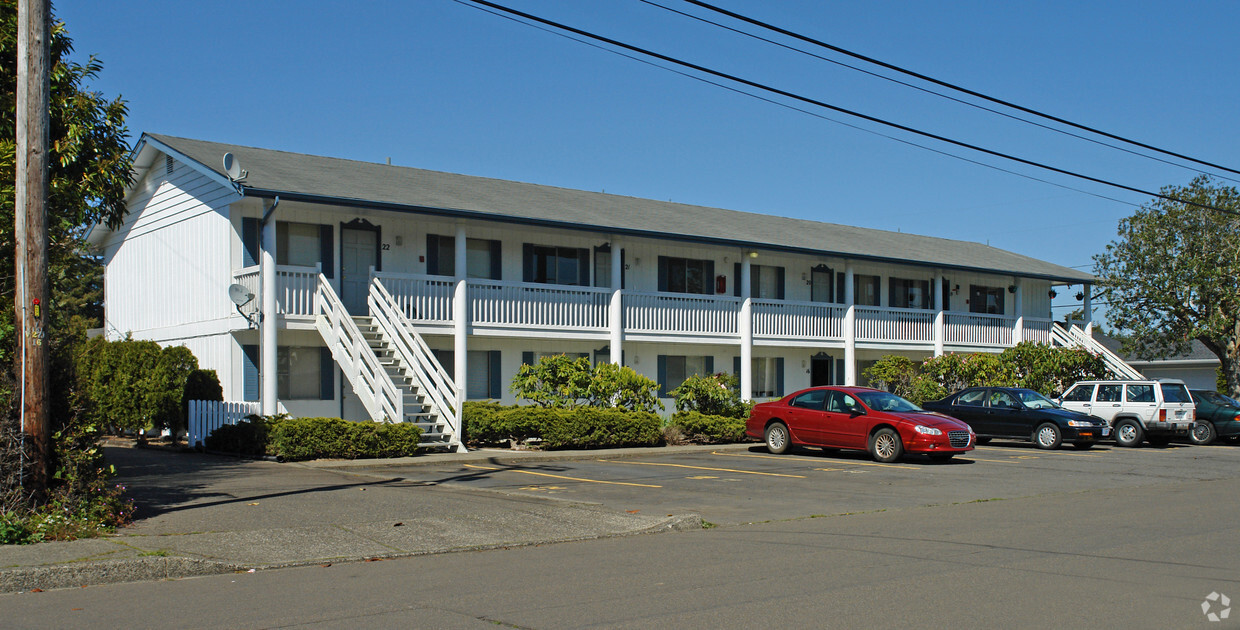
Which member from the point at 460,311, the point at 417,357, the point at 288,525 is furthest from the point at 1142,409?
the point at 288,525

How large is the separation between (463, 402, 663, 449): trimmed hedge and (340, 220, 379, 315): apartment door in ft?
12.2

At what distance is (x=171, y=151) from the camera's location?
23609 mm

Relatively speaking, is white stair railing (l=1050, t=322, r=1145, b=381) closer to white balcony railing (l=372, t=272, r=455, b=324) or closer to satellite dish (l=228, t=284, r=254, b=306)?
white balcony railing (l=372, t=272, r=455, b=324)

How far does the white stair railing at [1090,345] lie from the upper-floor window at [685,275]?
546 inches

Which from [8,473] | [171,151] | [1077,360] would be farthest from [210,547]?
[1077,360]

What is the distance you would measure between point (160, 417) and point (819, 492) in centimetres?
1517

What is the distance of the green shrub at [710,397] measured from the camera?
25594 mm

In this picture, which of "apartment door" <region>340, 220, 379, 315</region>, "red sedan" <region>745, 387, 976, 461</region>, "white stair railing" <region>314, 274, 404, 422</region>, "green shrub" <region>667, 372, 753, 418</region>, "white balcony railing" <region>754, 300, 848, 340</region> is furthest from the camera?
"white balcony railing" <region>754, 300, 848, 340</region>

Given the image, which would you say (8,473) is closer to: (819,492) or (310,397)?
(819,492)

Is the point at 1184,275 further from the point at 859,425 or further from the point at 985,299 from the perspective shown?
the point at 859,425

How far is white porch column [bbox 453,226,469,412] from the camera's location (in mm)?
23750

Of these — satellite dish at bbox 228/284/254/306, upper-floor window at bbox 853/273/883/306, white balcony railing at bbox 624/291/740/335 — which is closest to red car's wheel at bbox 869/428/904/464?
white balcony railing at bbox 624/291/740/335

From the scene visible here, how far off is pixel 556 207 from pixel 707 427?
7.47 m

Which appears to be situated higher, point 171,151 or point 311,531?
point 171,151
